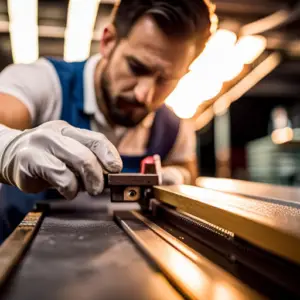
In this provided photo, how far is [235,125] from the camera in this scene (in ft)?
27.7

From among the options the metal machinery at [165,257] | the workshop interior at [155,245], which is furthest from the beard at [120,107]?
the metal machinery at [165,257]

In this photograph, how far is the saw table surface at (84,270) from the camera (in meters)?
0.51

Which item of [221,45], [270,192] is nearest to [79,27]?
[221,45]

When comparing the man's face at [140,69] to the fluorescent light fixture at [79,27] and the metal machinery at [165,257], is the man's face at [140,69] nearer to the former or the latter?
the fluorescent light fixture at [79,27]

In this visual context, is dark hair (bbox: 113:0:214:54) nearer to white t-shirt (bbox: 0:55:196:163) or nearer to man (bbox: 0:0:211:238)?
man (bbox: 0:0:211:238)

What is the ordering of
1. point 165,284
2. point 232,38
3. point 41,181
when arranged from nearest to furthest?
point 165,284, point 41,181, point 232,38

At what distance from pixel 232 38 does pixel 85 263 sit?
2739 mm

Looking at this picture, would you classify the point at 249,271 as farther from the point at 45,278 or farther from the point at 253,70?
the point at 253,70

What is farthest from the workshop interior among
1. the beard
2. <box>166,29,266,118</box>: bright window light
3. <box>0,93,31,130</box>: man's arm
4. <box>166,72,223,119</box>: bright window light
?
<box>166,72,223,119</box>: bright window light

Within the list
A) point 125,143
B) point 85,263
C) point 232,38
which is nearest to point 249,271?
point 85,263

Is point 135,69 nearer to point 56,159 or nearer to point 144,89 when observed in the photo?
point 144,89

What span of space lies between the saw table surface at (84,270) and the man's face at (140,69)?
→ 117cm

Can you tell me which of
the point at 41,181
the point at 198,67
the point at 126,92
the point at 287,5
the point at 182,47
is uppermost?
the point at 287,5

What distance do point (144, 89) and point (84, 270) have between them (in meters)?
1.45
